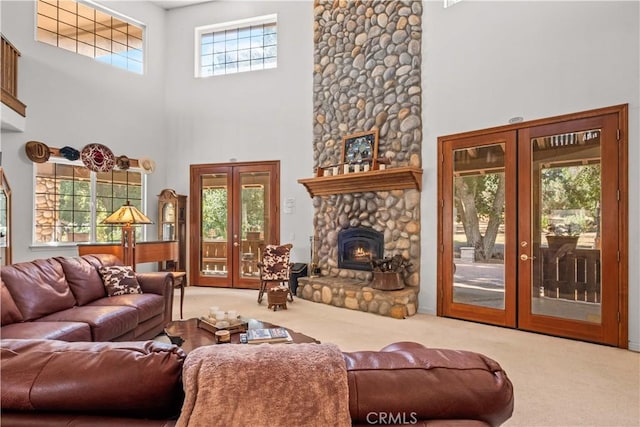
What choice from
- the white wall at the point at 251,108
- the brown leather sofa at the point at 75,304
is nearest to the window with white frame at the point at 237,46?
the white wall at the point at 251,108

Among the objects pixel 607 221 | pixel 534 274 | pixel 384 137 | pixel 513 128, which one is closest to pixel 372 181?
pixel 384 137

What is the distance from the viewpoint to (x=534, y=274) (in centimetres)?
421

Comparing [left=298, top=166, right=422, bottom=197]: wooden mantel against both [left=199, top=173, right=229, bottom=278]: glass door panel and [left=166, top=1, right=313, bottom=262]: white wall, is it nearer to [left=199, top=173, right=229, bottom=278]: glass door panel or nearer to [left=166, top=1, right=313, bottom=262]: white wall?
[left=166, top=1, right=313, bottom=262]: white wall

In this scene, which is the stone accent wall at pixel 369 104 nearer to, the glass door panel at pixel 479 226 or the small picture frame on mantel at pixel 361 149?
the small picture frame on mantel at pixel 361 149

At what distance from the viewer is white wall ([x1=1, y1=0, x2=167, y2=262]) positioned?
17.9 ft

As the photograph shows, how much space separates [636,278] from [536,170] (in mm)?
1396

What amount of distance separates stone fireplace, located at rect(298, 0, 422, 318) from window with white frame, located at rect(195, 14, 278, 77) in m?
1.03

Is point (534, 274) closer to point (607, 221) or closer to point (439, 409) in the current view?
point (607, 221)

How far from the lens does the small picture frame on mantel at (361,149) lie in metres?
5.43

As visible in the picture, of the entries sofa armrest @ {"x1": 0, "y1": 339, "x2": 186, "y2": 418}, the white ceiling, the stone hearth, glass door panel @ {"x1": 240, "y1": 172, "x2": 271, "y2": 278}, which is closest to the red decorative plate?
glass door panel @ {"x1": 240, "y1": 172, "x2": 271, "y2": 278}

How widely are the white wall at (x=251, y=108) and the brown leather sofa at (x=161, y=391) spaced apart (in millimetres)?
5548

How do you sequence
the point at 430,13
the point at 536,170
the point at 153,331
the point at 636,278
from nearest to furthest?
the point at 636,278, the point at 153,331, the point at 536,170, the point at 430,13

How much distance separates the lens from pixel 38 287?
10.2ft

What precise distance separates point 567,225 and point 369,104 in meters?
3.03
